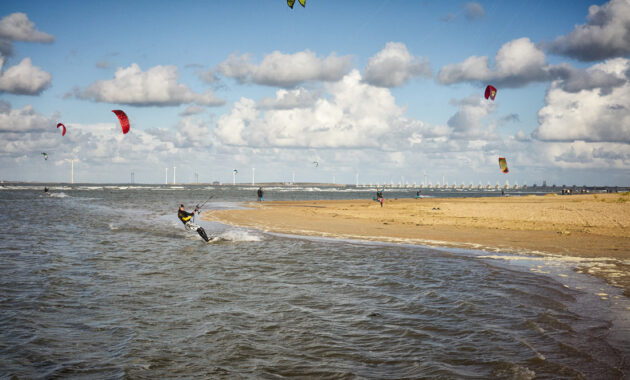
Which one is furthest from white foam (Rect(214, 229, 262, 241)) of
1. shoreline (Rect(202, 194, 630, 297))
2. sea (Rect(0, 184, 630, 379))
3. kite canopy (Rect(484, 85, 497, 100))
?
kite canopy (Rect(484, 85, 497, 100))

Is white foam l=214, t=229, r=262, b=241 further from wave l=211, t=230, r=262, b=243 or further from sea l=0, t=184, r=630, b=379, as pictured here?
sea l=0, t=184, r=630, b=379

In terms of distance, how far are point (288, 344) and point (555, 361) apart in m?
4.38

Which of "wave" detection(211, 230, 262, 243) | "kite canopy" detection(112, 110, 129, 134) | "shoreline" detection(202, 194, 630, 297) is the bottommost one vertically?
"wave" detection(211, 230, 262, 243)

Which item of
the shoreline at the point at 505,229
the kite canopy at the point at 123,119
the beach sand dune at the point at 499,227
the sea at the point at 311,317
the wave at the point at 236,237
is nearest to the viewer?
the sea at the point at 311,317

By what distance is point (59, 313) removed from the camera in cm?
948

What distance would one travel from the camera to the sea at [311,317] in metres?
6.57

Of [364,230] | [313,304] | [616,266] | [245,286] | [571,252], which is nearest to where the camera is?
[313,304]

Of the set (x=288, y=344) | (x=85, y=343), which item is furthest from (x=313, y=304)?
(x=85, y=343)

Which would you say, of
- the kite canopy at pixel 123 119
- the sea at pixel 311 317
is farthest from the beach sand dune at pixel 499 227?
the kite canopy at pixel 123 119

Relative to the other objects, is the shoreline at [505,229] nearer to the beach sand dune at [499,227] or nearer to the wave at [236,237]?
the beach sand dune at [499,227]

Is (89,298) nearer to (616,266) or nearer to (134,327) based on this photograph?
(134,327)

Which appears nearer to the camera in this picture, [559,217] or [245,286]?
[245,286]

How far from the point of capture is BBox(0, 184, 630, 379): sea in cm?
657

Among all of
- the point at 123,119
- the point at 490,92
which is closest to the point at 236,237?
the point at 123,119
